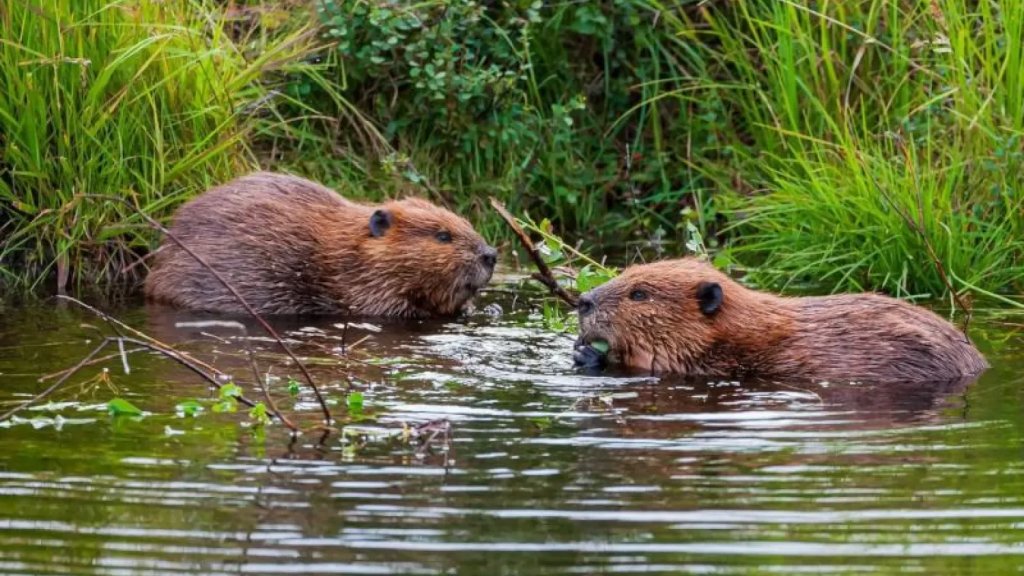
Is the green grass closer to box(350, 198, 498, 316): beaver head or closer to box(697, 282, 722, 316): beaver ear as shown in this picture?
box(350, 198, 498, 316): beaver head

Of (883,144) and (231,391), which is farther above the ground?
(883,144)

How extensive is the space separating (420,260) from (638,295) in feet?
5.66

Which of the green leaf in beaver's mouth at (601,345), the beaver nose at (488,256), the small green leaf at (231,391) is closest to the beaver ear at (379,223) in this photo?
the beaver nose at (488,256)

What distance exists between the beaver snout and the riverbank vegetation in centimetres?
101

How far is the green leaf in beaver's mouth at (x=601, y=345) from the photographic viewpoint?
6.54m

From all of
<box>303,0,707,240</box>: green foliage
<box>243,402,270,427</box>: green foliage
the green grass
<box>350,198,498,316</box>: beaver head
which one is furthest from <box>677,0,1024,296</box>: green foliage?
<box>243,402,270,427</box>: green foliage

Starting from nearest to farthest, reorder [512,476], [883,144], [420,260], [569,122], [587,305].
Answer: [512,476], [587,305], [420,260], [883,144], [569,122]

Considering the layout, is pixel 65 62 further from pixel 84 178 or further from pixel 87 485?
pixel 87 485

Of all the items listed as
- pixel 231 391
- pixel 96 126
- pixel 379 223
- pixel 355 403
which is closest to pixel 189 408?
pixel 231 391

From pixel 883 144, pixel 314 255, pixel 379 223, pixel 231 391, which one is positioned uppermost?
pixel 883 144

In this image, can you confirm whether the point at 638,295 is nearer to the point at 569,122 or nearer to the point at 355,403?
the point at 355,403

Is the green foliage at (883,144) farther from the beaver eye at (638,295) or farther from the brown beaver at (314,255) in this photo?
the brown beaver at (314,255)

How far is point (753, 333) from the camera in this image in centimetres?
650

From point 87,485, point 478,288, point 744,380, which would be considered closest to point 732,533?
point 87,485
